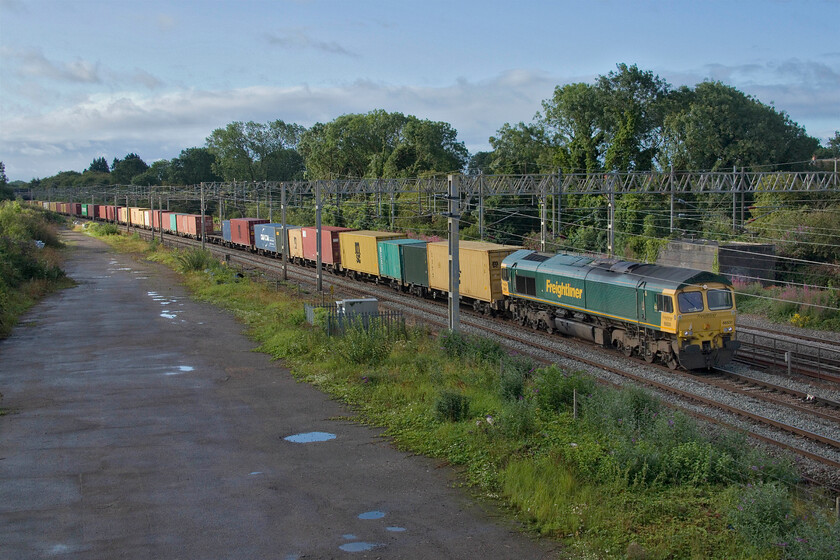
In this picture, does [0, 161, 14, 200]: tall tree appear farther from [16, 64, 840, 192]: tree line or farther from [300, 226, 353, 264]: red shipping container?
[300, 226, 353, 264]: red shipping container

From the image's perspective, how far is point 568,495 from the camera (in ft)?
36.3

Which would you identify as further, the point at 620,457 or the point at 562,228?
the point at 562,228

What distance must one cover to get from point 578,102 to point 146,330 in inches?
2047

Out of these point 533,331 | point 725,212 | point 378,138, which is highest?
point 378,138

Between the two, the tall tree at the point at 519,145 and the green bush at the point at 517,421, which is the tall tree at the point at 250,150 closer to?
the tall tree at the point at 519,145

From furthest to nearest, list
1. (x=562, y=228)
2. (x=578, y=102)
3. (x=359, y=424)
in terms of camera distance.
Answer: (x=578, y=102) → (x=562, y=228) → (x=359, y=424)

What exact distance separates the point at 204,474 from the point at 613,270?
49.9 feet

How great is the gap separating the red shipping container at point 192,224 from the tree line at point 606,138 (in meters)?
21.0

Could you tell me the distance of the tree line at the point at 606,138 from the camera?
57062 millimetres

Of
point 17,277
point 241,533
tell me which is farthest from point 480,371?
point 17,277

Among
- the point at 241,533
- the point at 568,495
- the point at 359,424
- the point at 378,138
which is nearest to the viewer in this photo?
the point at 241,533

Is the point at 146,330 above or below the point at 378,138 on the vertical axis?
below

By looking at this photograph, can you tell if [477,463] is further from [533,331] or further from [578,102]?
[578,102]

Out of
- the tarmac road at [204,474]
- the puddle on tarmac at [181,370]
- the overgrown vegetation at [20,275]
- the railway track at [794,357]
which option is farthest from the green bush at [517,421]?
the overgrown vegetation at [20,275]
